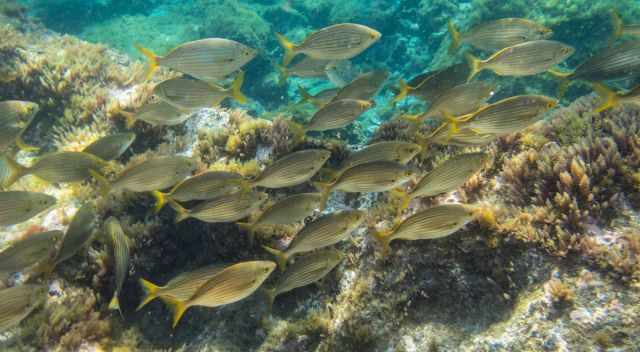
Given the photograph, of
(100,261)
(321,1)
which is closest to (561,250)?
(100,261)

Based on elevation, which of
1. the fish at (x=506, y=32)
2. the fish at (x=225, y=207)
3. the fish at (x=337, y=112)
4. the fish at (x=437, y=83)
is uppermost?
the fish at (x=506, y=32)

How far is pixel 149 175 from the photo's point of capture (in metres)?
3.87

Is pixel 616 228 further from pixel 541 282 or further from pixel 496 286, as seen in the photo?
pixel 496 286

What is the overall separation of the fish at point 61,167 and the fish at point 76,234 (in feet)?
1.53

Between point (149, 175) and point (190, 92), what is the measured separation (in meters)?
1.18

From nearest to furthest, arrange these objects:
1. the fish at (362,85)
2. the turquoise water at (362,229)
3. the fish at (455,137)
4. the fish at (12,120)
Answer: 1. the turquoise water at (362,229)
2. the fish at (455,137)
3. the fish at (12,120)
4. the fish at (362,85)

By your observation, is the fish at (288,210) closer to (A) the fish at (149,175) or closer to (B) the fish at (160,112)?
(A) the fish at (149,175)

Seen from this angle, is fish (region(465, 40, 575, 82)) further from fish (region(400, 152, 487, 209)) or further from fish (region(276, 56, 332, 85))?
fish (region(276, 56, 332, 85))

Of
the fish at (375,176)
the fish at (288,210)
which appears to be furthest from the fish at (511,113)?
the fish at (288,210)

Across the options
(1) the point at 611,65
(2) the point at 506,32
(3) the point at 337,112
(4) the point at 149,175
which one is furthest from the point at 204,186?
(1) the point at 611,65

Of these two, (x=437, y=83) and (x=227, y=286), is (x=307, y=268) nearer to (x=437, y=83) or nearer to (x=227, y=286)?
(x=227, y=286)

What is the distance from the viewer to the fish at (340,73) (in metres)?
7.29

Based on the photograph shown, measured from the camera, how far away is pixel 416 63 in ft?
46.9

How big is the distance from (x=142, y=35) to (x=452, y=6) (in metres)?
13.5
